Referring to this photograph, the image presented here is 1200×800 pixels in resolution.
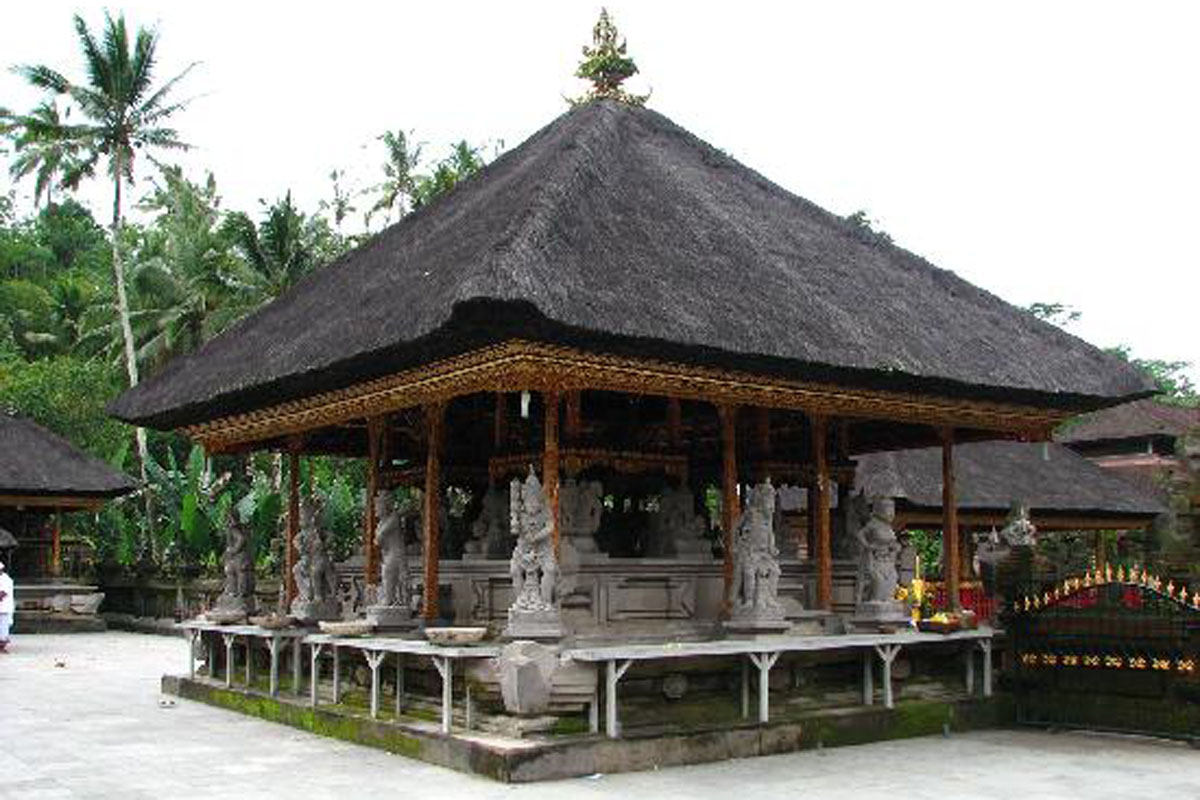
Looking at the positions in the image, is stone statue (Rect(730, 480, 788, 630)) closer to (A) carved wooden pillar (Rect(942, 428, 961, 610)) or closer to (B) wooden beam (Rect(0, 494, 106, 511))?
(A) carved wooden pillar (Rect(942, 428, 961, 610))

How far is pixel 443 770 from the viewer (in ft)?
36.2

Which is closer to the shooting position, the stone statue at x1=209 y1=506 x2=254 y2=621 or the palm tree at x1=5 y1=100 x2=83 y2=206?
the stone statue at x1=209 y1=506 x2=254 y2=621

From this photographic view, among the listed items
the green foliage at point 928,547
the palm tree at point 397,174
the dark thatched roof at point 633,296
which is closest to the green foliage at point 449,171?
the palm tree at point 397,174

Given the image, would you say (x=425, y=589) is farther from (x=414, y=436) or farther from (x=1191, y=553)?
(x=1191, y=553)

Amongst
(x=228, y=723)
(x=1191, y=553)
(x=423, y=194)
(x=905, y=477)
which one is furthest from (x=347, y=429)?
(x=423, y=194)

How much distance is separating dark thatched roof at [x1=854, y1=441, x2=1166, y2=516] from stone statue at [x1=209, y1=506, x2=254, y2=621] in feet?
40.7

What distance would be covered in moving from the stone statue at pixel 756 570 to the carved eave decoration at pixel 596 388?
1057 mm

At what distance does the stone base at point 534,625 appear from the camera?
1115cm

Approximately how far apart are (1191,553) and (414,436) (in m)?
8.94

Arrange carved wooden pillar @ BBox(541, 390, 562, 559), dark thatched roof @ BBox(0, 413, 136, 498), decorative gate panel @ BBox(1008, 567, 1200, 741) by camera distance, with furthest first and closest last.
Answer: dark thatched roof @ BBox(0, 413, 136, 498), decorative gate panel @ BBox(1008, 567, 1200, 741), carved wooden pillar @ BBox(541, 390, 562, 559)

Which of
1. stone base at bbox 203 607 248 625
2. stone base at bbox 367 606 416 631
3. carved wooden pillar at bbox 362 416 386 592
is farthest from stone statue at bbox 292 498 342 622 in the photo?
stone base at bbox 367 606 416 631

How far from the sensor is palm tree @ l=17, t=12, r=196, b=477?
37750 millimetres

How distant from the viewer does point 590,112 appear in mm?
15680

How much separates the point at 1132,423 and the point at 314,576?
3343 centimetres
